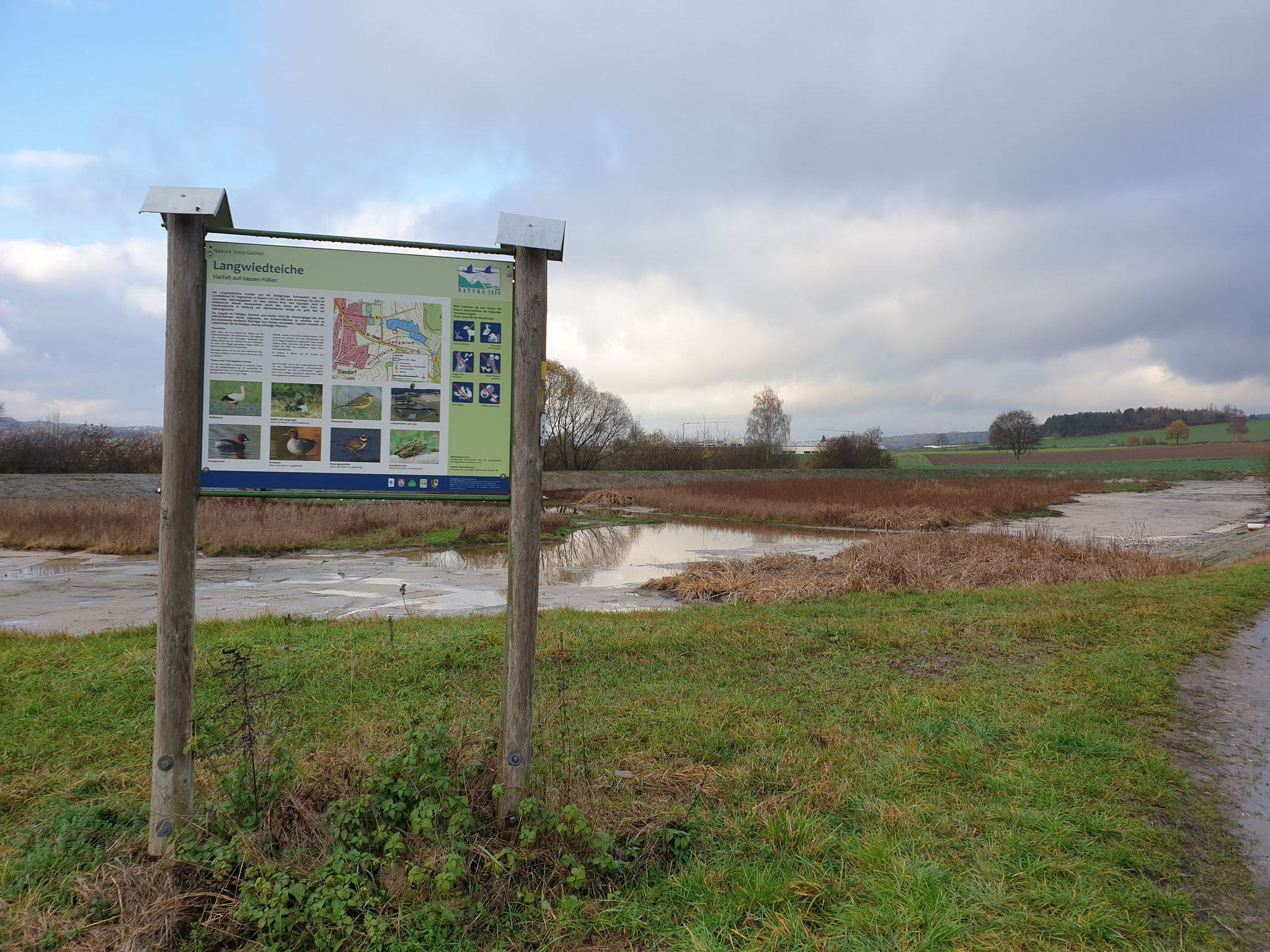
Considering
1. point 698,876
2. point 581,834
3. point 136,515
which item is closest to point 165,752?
point 581,834

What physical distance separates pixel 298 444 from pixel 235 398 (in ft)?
1.14

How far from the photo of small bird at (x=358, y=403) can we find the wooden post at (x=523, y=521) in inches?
26.8

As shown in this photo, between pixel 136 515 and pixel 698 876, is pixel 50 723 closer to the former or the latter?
pixel 698 876

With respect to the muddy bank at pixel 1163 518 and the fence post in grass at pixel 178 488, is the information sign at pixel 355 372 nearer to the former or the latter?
the fence post in grass at pixel 178 488

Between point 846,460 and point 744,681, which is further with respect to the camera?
point 846,460

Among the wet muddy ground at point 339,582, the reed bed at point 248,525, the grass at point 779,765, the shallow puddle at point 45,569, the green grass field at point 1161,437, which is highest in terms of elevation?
the green grass field at point 1161,437

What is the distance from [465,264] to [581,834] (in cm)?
262

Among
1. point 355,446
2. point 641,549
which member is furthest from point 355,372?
point 641,549

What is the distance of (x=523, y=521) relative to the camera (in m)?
3.16

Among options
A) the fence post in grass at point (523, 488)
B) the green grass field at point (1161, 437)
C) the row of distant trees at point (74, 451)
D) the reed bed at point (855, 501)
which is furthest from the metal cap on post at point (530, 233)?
the green grass field at point (1161, 437)

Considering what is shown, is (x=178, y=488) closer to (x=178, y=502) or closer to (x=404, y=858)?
(x=178, y=502)

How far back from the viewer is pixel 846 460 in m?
58.8

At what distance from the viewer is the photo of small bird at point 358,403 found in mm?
3205

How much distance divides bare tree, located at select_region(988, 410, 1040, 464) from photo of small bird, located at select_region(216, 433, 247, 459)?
92.0 m
